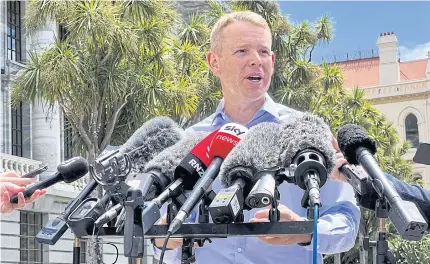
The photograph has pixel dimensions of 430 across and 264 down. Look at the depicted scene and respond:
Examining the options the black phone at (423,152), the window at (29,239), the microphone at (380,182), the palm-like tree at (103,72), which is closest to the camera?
the microphone at (380,182)

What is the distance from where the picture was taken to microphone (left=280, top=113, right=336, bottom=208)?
95.8 inches

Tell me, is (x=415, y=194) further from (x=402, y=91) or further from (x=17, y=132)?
(x=402, y=91)

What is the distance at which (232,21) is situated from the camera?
3477mm

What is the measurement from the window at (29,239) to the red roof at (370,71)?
38.3 m

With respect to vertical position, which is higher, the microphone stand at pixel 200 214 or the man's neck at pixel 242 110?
the man's neck at pixel 242 110

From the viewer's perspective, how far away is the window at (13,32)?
23.0 meters

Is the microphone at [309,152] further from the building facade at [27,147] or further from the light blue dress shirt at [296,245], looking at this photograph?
the building facade at [27,147]

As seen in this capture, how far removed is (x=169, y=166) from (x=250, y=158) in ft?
1.17

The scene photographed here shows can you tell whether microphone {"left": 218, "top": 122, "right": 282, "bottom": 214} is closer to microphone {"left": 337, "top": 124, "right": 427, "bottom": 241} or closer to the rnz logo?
the rnz logo

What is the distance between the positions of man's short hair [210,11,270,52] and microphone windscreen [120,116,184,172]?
55cm

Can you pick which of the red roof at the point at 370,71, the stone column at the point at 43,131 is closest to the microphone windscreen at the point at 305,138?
the stone column at the point at 43,131

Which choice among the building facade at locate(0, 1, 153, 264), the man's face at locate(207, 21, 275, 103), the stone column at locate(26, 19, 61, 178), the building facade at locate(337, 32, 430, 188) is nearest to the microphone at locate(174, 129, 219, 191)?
the man's face at locate(207, 21, 275, 103)

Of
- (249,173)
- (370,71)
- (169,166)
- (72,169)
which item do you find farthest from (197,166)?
(370,71)

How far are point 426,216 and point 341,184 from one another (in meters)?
0.36
